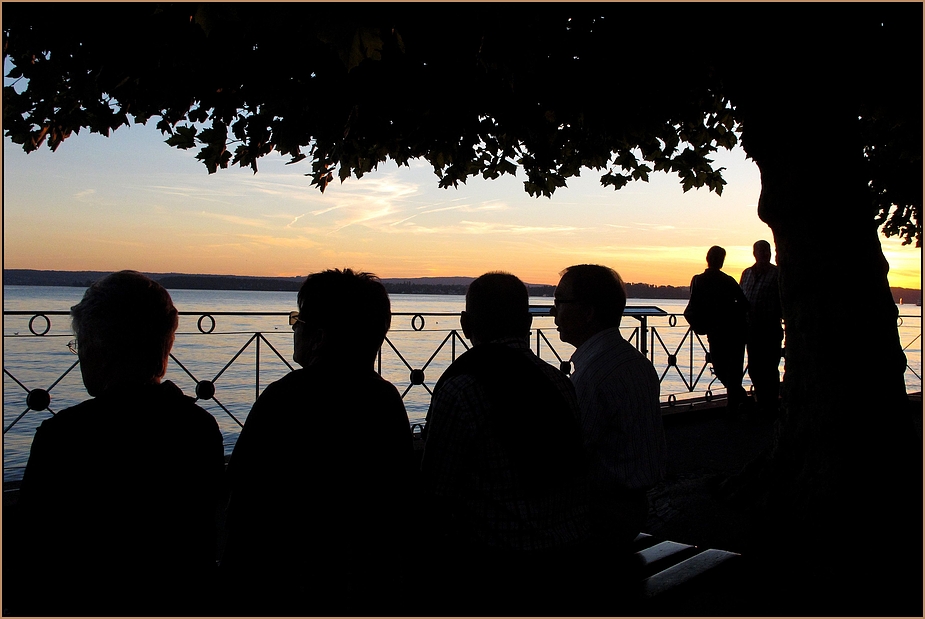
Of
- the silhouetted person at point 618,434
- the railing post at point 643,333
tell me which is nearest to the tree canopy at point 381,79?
the silhouetted person at point 618,434

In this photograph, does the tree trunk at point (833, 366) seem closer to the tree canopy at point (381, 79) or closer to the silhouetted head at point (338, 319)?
the tree canopy at point (381, 79)

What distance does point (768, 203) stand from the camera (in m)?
4.80

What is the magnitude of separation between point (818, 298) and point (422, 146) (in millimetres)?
3362

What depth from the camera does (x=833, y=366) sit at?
4477 mm

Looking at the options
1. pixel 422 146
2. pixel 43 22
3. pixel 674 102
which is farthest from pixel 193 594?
pixel 674 102

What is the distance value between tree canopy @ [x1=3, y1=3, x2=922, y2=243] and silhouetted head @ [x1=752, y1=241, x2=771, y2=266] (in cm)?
168

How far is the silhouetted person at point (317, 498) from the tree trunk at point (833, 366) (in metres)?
3.03

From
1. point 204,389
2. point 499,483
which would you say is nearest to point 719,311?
point 204,389

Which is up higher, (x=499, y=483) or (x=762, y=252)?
(x=762, y=252)

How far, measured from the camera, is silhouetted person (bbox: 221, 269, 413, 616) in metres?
1.97

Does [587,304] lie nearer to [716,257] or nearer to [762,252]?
[716,257]

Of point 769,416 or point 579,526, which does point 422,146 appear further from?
point 769,416

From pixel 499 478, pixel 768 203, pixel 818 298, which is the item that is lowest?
pixel 499 478

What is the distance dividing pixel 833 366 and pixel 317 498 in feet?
12.2
